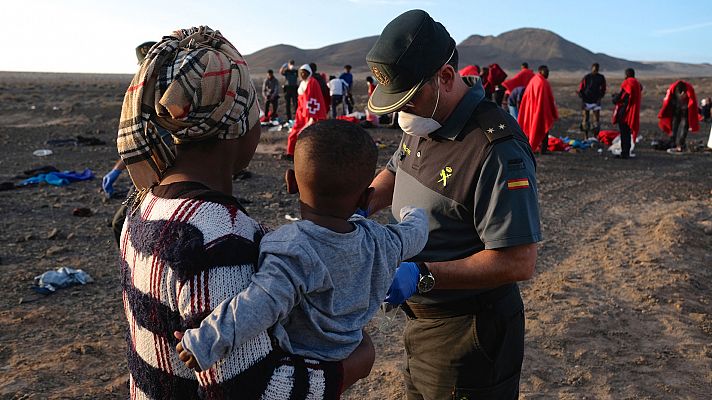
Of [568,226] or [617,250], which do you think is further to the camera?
[568,226]

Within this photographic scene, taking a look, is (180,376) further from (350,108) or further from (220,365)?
(350,108)

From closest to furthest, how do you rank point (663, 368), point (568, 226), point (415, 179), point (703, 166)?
point (415, 179) < point (663, 368) < point (568, 226) < point (703, 166)

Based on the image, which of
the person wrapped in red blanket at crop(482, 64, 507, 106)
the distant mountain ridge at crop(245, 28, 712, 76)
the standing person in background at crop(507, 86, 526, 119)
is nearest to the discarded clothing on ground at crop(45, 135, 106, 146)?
the person wrapped in red blanket at crop(482, 64, 507, 106)

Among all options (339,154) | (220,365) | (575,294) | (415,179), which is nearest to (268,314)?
(220,365)

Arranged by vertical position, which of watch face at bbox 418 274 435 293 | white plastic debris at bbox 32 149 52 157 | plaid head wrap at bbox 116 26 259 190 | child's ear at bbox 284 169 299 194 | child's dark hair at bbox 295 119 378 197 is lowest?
white plastic debris at bbox 32 149 52 157

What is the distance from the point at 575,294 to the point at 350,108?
51.8ft

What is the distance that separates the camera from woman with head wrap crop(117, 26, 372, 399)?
4.12 ft

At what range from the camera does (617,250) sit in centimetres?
663

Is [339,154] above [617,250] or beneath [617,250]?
above

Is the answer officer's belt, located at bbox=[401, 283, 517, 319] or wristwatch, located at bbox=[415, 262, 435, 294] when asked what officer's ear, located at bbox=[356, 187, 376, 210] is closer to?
wristwatch, located at bbox=[415, 262, 435, 294]

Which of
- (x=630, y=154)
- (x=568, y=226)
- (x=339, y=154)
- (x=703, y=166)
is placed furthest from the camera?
(x=630, y=154)

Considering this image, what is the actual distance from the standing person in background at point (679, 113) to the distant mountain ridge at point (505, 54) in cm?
8878

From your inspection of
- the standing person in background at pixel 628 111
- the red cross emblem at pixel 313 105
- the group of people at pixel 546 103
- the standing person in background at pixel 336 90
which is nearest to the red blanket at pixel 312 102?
the red cross emblem at pixel 313 105

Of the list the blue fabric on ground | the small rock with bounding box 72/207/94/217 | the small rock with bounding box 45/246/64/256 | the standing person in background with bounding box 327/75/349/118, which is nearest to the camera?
the small rock with bounding box 45/246/64/256
